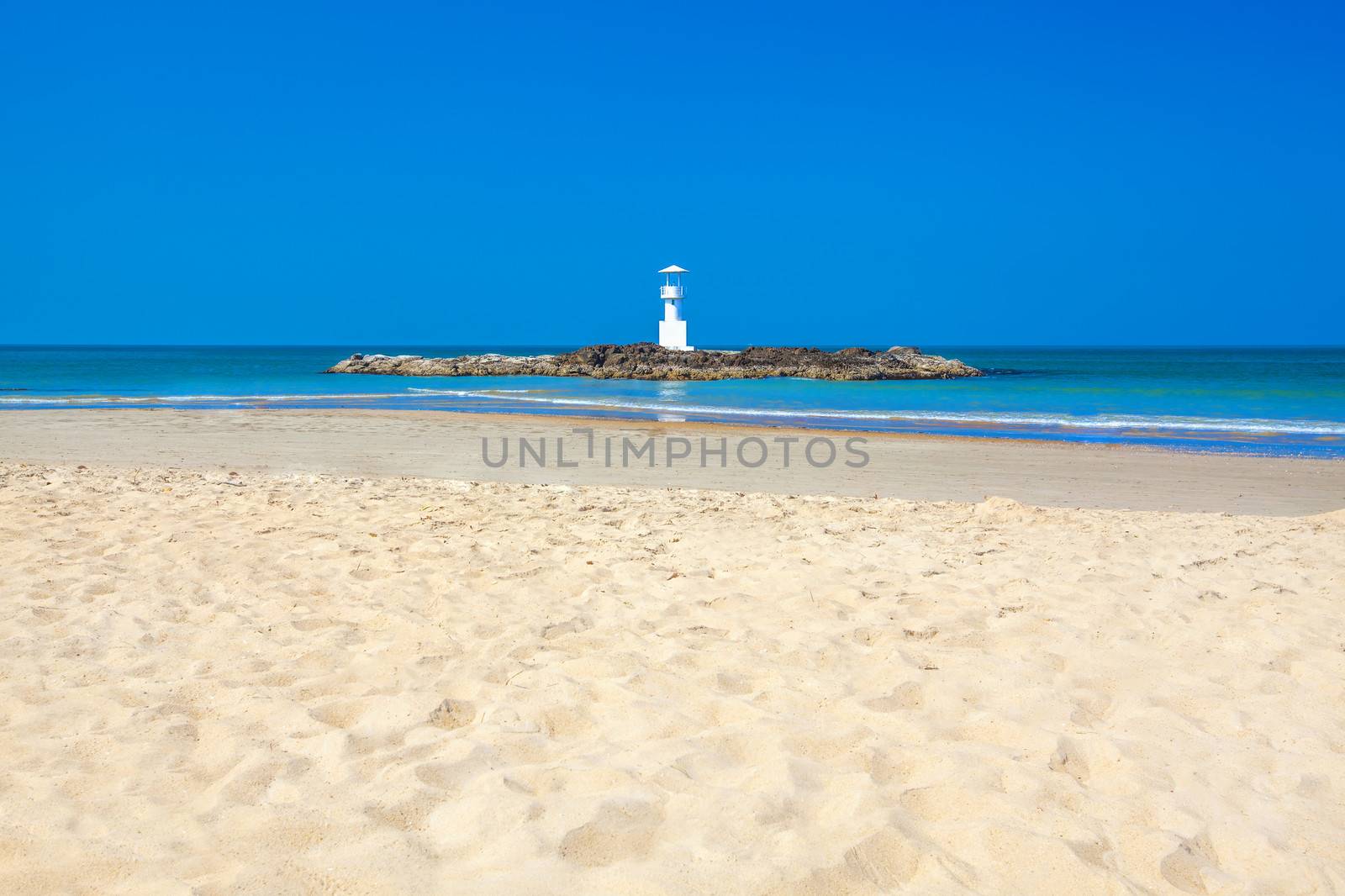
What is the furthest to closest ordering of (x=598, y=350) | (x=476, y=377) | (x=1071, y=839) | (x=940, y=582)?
(x=598, y=350), (x=476, y=377), (x=940, y=582), (x=1071, y=839)

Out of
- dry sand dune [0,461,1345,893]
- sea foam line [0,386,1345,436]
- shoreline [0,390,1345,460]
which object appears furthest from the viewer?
sea foam line [0,386,1345,436]

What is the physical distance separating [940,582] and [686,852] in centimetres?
297

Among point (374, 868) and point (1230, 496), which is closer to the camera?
point (374, 868)

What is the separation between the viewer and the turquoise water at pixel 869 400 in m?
19.0

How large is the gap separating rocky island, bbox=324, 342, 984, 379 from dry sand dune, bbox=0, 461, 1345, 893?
4043 cm

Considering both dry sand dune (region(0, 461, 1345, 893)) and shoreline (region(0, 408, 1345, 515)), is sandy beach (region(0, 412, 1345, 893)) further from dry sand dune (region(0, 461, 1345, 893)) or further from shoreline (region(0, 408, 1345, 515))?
shoreline (region(0, 408, 1345, 515))

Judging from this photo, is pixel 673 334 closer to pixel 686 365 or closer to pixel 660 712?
pixel 686 365

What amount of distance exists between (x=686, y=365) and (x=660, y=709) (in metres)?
46.1

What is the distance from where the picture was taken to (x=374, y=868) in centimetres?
232

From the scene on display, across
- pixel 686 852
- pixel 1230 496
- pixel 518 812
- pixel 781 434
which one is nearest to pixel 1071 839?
pixel 686 852

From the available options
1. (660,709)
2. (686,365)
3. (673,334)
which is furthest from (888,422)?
(673,334)

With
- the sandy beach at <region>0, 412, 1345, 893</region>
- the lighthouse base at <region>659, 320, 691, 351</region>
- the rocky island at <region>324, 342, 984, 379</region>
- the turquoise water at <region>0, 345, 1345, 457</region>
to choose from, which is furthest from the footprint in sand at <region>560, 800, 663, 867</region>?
the lighthouse base at <region>659, 320, 691, 351</region>

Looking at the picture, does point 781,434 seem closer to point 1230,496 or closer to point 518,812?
point 1230,496

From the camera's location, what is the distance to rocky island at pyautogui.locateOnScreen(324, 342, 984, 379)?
4662cm
